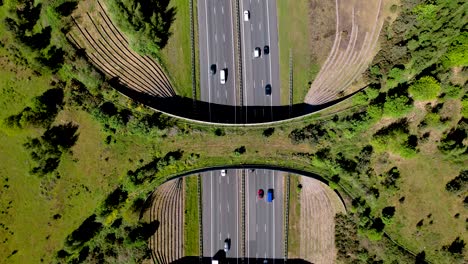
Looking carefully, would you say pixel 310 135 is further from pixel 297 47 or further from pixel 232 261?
pixel 232 261

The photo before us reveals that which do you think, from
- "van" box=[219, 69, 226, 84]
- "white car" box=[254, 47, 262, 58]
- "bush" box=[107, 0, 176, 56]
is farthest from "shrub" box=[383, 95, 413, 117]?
"bush" box=[107, 0, 176, 56]

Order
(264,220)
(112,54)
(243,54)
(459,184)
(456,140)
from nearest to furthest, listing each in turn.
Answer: (459,184) < (112,54) < (456,140) < (243,54) < (264,220)

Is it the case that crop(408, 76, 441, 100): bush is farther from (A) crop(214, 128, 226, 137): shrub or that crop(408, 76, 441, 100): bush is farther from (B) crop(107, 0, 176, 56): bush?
(B) crop(107, 0, 176, 56): bush

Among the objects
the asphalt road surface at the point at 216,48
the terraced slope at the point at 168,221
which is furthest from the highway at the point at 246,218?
the asphalt road surface at the point at 216,48

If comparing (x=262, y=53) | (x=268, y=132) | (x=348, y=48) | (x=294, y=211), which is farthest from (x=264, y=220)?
(x=348, y=48)

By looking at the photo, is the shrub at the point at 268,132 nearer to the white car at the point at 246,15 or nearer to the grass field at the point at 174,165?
the grass field at the point at 174,165

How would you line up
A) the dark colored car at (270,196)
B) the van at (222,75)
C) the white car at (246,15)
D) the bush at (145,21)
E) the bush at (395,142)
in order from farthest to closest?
the dark colored car at (270,196)
the white car at (246,15)
the van at (222,75)
the bush at (395,142)
the bush at (145,21)

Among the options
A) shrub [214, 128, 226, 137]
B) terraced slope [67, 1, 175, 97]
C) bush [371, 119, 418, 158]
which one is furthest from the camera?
shrub [214, 128, 226, 137]
